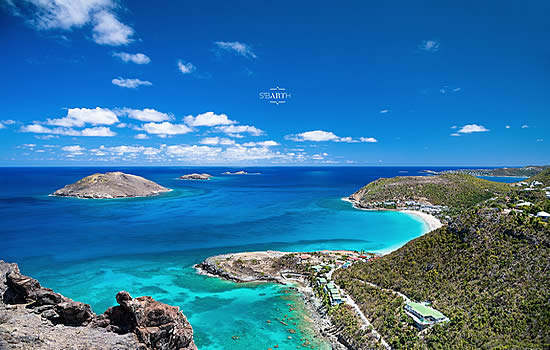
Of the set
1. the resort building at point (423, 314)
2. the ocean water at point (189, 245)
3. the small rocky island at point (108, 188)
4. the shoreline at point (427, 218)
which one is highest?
the small rocky island at point (108, 188)

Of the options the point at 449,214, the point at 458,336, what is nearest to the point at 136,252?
the point at 458,336

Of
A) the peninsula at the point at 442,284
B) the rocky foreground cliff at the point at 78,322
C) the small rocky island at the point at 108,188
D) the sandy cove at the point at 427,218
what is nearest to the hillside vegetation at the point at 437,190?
the sandy cove at the point at 427,218

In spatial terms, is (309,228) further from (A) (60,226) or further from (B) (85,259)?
(A) (60,226)

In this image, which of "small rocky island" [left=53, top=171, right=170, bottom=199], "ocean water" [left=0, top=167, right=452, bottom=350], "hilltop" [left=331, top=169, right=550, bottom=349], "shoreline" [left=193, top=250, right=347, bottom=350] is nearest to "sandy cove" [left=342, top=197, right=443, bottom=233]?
"ocean water" [left=0, top=167, right=452, bottom=350]

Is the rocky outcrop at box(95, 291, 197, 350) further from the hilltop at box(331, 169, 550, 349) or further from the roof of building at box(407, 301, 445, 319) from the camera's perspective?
the roof of building at box(407, 301, 445, 319)

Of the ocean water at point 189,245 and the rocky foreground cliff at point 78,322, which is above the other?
the rocky foreground cliff at point 78,322

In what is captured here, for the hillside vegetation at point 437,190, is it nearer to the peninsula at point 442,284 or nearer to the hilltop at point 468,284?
the peninsula at point 442,284
